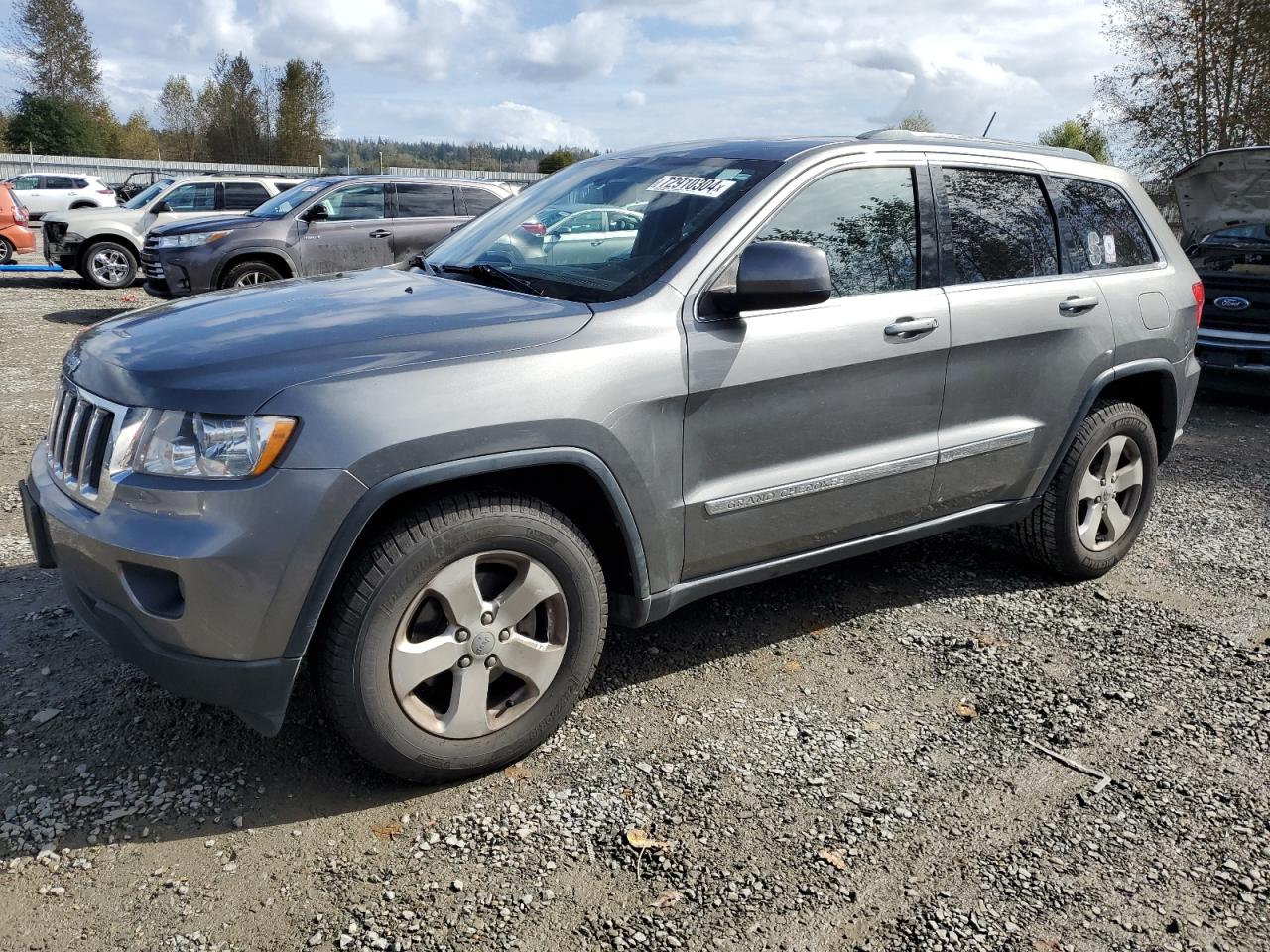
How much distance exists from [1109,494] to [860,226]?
1851 mm

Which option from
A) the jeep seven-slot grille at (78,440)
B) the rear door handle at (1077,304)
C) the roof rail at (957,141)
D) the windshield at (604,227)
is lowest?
the jeep seven-slot grille at (78,440)

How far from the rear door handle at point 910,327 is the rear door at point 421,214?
29.8ft

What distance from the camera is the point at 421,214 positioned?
479 inches

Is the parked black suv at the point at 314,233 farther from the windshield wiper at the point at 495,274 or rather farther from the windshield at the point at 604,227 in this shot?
the windshield wiper at the point at 495,274

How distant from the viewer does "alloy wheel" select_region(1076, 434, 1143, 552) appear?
4.45 m

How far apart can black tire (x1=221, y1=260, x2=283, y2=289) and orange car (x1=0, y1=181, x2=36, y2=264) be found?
26.6 feet

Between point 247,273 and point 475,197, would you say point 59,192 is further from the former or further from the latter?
point 475,197

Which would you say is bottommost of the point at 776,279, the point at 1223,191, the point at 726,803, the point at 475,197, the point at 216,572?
the point at 726,803

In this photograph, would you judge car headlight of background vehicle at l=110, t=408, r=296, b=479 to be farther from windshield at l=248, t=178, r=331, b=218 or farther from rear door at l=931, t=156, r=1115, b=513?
windshield at l=248, t=178, r=331, b=218

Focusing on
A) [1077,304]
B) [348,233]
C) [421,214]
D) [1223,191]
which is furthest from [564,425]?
[421,214]

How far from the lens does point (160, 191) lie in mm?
15922

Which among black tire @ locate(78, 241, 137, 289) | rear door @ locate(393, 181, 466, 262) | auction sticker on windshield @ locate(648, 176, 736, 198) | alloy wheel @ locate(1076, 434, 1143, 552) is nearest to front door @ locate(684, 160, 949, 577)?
auction sticker on windshield @ locate(648, 176, 736, 198)

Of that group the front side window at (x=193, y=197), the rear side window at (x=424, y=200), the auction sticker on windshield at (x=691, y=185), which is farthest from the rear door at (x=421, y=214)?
the auction sticker on windshield at (x=691, y=185)

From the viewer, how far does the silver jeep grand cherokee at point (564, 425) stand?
8.32ft
